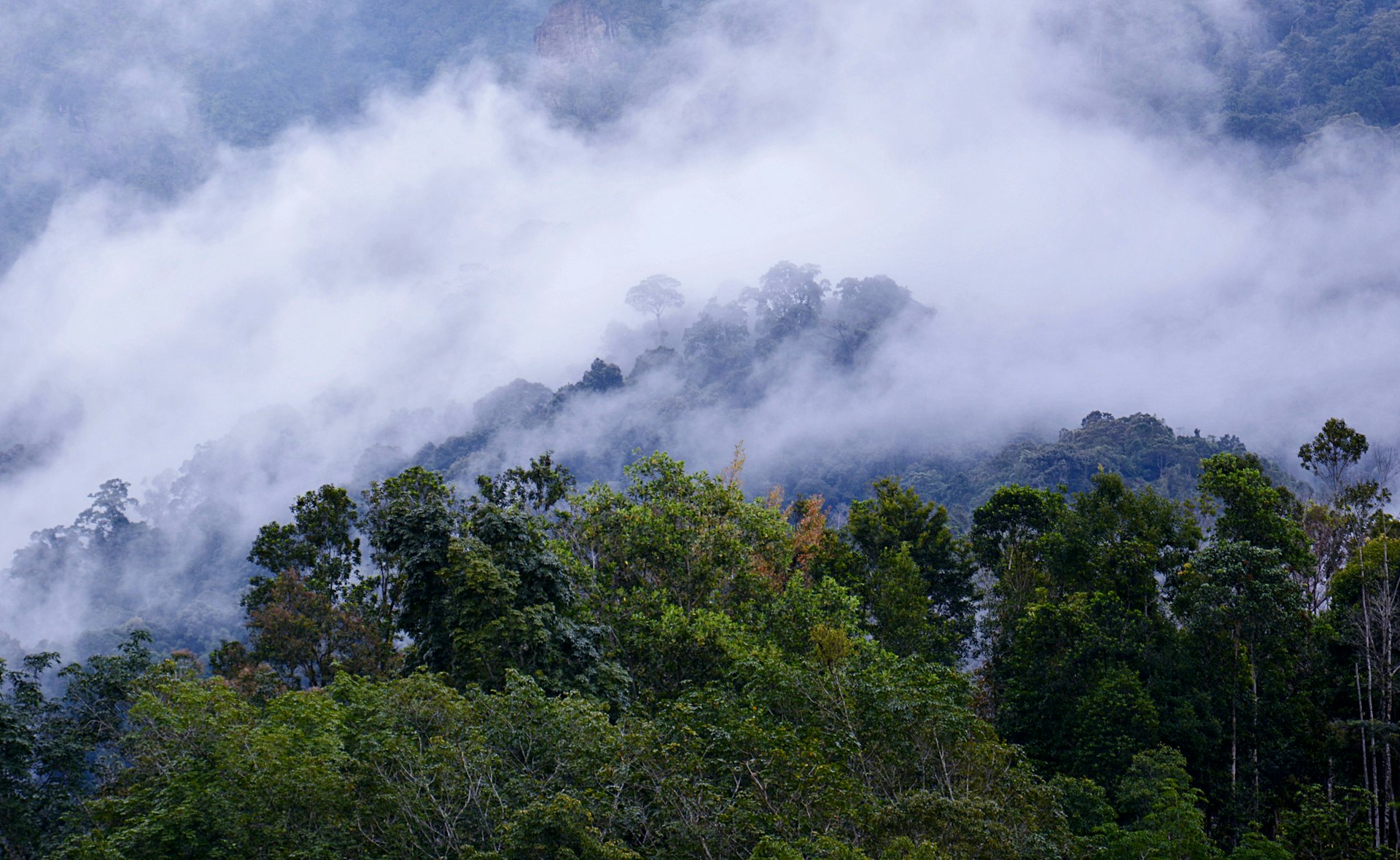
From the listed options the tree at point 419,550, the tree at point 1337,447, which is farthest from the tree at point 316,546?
the tree at point 1337,447

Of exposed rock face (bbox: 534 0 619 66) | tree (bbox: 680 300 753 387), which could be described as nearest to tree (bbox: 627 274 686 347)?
tree (bbox: 680 300 753 387)

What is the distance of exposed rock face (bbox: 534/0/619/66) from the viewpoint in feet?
531

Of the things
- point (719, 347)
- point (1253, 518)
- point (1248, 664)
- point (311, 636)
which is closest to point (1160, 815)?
point (1248, 664)

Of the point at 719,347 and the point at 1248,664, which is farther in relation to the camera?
the point at 719,347

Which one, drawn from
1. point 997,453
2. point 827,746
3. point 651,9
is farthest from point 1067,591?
point 651,9

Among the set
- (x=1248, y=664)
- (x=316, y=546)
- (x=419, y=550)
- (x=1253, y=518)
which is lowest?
(x=1248, y=664)

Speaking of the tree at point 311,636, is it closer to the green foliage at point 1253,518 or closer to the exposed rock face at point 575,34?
the green foliage at point 1253,518

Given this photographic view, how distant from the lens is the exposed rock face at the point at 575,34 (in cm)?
16175

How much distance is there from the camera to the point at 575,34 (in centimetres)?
16250

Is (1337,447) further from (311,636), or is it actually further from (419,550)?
(311,636)

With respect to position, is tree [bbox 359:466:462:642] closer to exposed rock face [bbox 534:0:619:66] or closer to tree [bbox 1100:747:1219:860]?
tree [bbox 1100:747:1219:860]

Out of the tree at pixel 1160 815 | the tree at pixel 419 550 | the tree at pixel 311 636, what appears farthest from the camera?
the tree at pixel 311 636

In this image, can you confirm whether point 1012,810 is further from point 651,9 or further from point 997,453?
point 651,9

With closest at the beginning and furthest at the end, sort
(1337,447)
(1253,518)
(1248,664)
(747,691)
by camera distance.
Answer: (747,691) < (1248,664) < (1253,518) < (1337,447)
